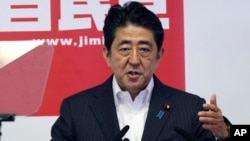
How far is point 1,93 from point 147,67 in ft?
1.81

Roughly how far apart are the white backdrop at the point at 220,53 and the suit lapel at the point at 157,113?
43 cm

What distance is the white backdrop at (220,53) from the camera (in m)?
1.86

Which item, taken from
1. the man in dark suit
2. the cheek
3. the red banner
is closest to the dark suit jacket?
the man in dark suit

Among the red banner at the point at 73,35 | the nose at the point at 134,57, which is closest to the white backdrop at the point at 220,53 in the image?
the red banner at the point at 73,35

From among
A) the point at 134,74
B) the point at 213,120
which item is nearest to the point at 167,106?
the point at 134,74

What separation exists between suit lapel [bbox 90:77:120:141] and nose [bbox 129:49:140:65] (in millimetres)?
147

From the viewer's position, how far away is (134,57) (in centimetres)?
136

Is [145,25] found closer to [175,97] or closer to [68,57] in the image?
[175,97]

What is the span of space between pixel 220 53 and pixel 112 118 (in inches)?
26.3

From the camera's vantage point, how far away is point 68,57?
183 cm

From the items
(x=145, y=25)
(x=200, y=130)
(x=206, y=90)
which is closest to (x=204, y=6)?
(x=206, y=90)

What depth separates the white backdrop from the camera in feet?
6.09

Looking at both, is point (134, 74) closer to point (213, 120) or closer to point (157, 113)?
point (157, 113)

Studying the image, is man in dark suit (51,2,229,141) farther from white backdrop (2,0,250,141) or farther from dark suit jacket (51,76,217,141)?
white backdrop (2,0,250,141)
